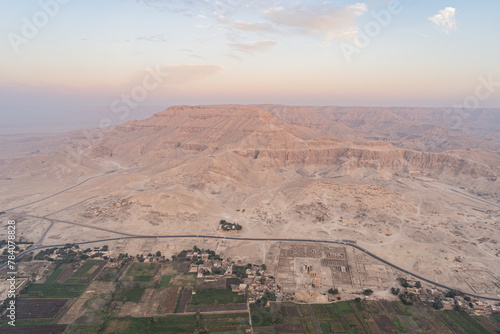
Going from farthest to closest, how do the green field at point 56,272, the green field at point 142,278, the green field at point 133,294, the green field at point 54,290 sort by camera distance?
1. the green field at point 142,278
2. the green field at point 56,272
3. the green field at point 54,290
4. the green field at point 133,294

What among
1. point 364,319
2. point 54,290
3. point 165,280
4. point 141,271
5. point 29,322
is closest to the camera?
point 29,322

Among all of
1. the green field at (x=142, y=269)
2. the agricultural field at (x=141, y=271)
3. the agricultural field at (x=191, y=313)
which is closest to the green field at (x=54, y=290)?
the agricultural field at (x=191, y=313)

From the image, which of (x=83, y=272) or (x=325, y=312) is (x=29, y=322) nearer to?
(x=83, y=272)

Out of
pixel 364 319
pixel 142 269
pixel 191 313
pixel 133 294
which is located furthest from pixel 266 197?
pixel 364 319

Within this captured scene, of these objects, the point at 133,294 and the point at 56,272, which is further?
the point at 56,272

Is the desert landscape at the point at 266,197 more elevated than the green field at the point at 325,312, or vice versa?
the desert landscape at the point at 266,197

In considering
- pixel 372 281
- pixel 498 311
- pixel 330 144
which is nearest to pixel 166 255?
pixel 372 281

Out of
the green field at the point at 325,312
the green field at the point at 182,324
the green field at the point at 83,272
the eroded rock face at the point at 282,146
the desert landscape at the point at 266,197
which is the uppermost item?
the eroded rock face at the point at 282,146

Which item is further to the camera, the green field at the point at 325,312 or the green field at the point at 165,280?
the green field at the point at 165,280

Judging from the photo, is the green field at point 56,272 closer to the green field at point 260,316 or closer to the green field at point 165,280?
the green field at point 165,280
